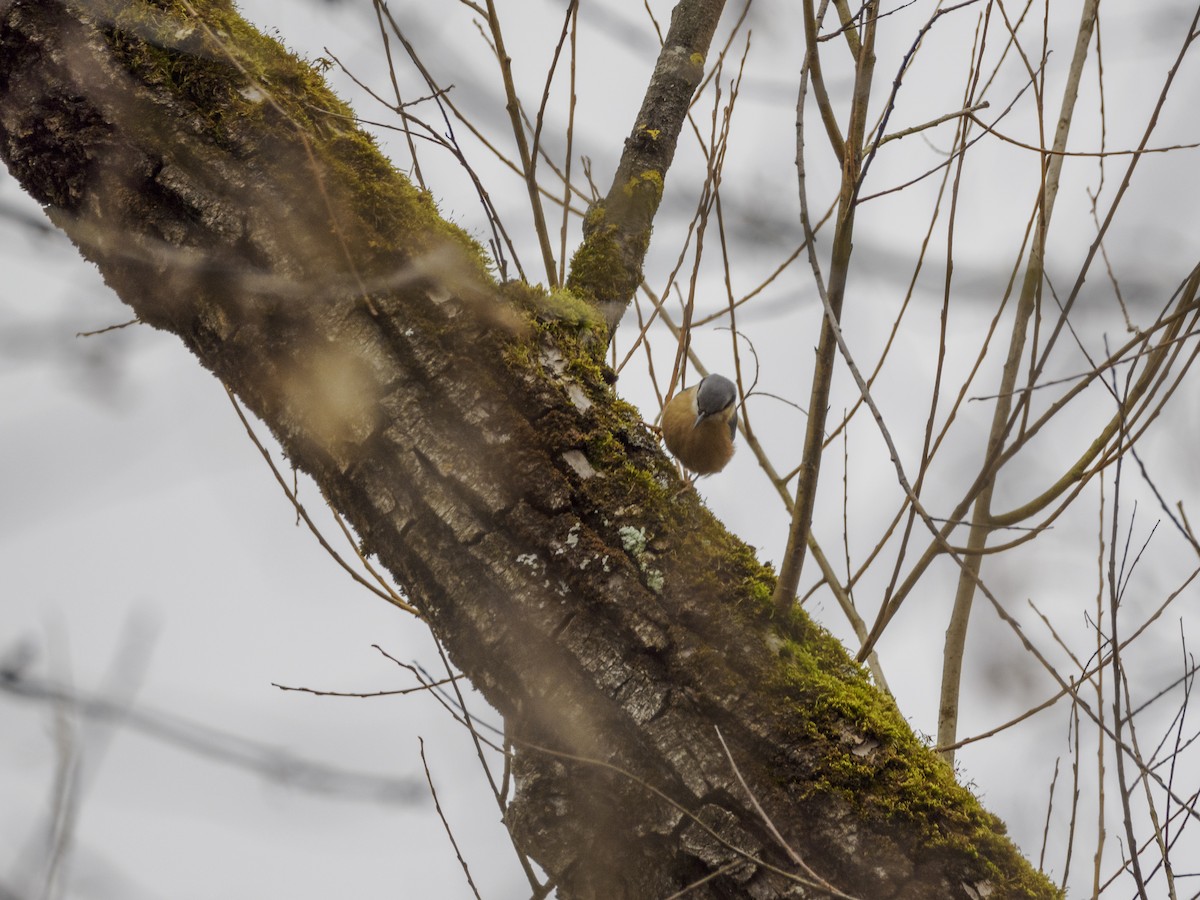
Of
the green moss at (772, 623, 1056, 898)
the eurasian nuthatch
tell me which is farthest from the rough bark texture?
the eurasian nuthatch

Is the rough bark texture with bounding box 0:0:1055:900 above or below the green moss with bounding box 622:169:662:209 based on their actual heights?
below

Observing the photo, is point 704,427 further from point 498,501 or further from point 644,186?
point 498,501

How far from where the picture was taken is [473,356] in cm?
170

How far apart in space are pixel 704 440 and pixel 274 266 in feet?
8.82

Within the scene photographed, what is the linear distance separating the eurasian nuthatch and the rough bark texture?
7.42 feet

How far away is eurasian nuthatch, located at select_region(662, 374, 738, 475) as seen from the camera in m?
4.02

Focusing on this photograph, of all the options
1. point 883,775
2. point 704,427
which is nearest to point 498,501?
point 883,775

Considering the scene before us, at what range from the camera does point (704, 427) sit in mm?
4094

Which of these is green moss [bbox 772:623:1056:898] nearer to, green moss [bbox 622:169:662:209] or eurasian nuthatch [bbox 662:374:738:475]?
green moss [bbox 622:169:662:209]

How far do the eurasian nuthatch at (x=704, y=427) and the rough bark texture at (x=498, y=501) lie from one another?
226 centimetres

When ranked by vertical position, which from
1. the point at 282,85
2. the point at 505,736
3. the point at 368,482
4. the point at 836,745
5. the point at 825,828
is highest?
the point at 282,85

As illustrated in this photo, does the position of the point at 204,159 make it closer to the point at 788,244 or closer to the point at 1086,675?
the point at 788,244

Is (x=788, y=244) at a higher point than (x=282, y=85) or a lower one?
lower

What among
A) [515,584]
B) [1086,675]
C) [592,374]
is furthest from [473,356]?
[1086,675]
